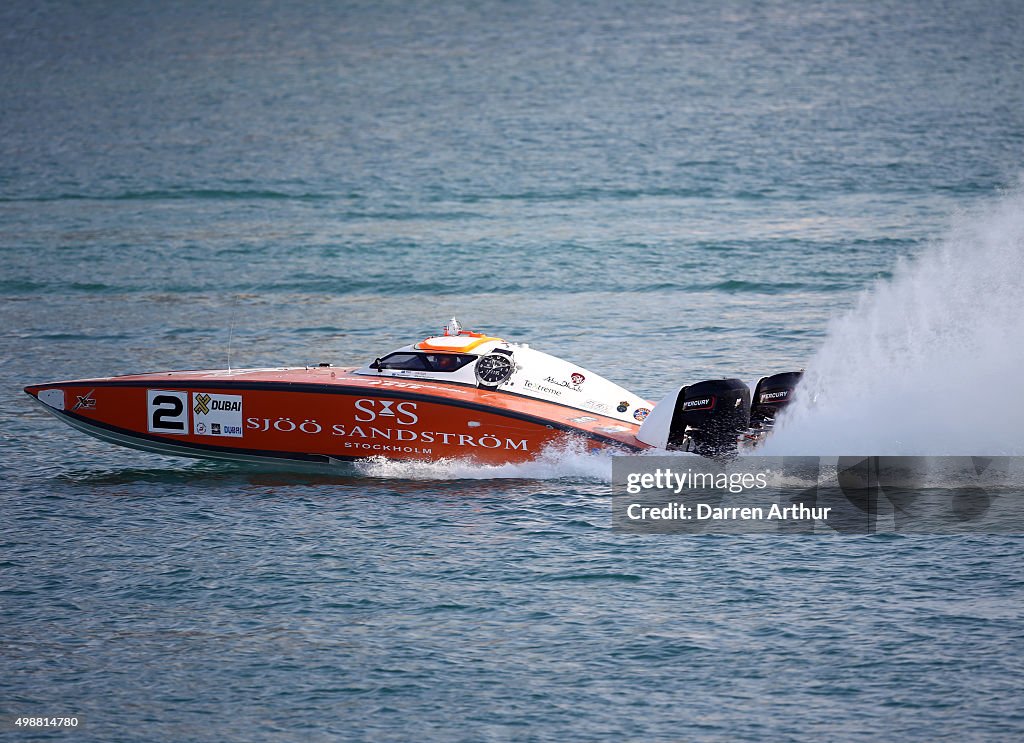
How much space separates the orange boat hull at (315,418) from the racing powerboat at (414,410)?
1 cm

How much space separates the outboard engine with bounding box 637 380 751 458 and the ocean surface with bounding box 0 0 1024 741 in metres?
0.84

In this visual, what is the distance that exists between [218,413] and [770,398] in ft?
25.7

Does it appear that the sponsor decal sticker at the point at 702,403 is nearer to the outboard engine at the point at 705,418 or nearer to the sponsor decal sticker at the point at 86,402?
the outboard engine at the point at 705,418

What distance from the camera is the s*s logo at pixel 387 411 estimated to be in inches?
747

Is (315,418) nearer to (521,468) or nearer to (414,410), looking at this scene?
(414,410)

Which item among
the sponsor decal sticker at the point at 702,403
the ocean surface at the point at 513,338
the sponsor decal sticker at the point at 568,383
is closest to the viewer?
the ocean surface at the point at 513,338

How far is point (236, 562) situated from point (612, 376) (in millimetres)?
10318

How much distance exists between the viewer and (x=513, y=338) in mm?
29062

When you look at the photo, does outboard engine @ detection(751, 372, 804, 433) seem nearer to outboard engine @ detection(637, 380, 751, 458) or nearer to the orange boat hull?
outboard engine @ detection(637, 380, 751, 458)

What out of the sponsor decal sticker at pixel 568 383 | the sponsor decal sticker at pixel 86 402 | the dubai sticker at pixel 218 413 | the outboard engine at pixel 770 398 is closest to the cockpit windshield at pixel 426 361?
the sponsor decal sticker at pixel 568 383

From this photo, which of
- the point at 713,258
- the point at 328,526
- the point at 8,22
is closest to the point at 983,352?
the point at 328,526

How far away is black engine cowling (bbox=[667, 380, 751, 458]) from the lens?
59.4 feet

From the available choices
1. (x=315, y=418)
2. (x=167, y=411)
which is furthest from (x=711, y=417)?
(x=167, y=411)

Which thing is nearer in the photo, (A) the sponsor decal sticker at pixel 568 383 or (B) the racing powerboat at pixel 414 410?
(B) the racing powerboat at pixel 414 410
